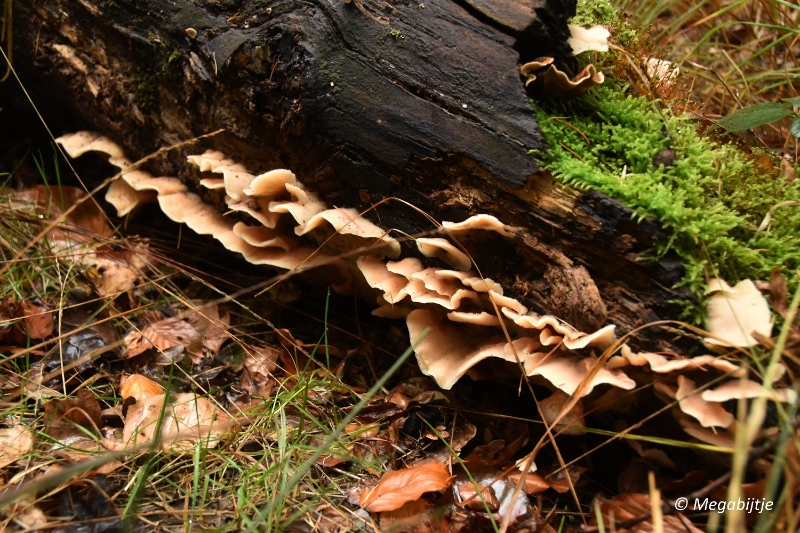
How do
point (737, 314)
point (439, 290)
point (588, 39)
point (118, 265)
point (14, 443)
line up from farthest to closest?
point (118, 265), point (588, 39), point (439, 290), point (14, 443), point (737, 314)

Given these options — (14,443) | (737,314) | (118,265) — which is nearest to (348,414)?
(14,443)

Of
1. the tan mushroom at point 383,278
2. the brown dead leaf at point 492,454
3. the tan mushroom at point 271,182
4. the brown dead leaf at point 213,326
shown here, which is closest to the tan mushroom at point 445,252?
the tan mushroom at point 383,278

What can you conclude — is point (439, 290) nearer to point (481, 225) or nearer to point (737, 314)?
point (481, 225)

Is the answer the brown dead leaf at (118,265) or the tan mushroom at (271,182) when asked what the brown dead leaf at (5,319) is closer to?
the brown dead leaf at (118,265)

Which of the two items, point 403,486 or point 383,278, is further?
point 383,278

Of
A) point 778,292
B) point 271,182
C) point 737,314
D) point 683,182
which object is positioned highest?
point 683,182

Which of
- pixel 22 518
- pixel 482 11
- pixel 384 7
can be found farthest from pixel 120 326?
pixel 482 11
